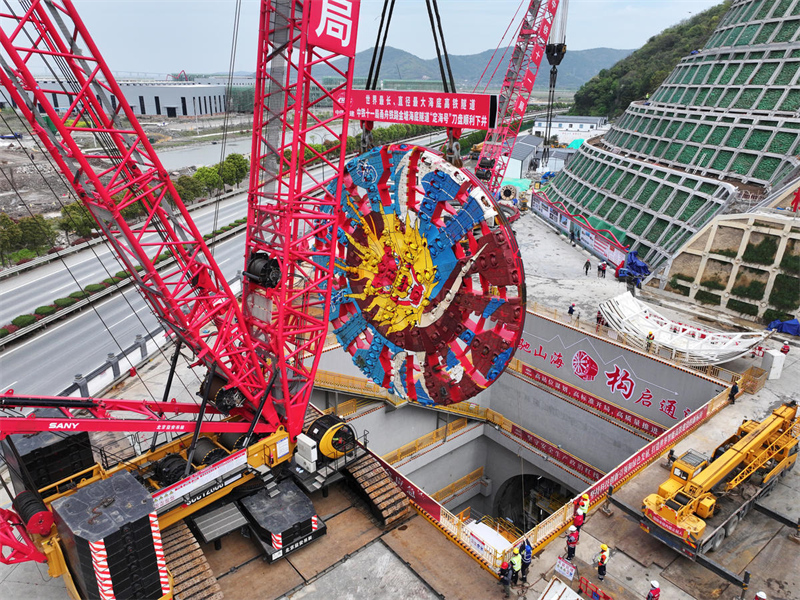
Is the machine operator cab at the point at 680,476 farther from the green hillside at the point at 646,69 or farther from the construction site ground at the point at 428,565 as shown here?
the green hillside at the point at 646,69

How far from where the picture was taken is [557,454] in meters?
34.2

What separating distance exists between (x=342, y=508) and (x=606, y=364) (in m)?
17.8

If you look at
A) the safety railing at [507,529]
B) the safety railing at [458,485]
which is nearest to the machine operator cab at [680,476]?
the safety railing at [458,485]

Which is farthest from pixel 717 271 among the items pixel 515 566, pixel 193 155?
pixel 193 155

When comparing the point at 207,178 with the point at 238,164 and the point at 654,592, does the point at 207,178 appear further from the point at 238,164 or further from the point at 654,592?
the point at 654,592

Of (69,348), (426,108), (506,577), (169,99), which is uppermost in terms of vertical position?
(426,108)

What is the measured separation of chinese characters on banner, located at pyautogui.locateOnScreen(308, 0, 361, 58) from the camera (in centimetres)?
1753

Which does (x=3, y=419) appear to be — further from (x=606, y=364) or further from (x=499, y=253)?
(x=606, y=364)

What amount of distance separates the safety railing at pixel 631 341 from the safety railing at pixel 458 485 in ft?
40.7

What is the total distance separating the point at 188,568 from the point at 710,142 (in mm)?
52365

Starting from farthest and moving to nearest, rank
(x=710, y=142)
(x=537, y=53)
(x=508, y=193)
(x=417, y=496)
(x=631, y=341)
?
(x=508, y=193) < (x=710, y=142) < (x=537, y=53) < (x=631, y=341) < (x=417, y=496)

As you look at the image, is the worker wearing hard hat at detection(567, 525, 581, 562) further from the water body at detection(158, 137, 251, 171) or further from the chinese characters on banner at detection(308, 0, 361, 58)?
the water body at detection(158, 137, 251, 171)

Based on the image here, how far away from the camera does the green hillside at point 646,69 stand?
117688 millimetres

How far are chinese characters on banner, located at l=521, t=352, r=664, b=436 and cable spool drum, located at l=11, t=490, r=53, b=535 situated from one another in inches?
1054
